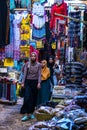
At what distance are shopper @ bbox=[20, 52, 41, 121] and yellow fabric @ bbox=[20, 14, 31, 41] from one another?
4.36m

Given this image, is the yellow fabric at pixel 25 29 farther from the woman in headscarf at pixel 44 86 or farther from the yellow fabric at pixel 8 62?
the woman in headscarf at pixel 44 86

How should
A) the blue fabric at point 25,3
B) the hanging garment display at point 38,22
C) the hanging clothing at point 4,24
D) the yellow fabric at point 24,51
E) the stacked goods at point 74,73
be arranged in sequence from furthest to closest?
1. the yellow fabric at point 24,51
2. the hanging garment display at point 38,22
3. the blue fabric at point 25,3
4. the stacked goods at point 74,73
5. the hanging clothing at point 4,24

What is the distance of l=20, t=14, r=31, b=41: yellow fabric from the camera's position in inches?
549

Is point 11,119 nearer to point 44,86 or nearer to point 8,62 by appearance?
point 44,86

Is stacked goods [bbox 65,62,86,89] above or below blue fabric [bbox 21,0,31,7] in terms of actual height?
below

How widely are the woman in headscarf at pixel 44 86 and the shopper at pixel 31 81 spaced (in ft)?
1.69

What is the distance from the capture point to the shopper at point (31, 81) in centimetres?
968

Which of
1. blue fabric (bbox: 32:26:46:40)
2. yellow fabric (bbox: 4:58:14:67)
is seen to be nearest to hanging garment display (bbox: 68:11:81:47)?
blue fabric (bbox: 32:26:46:40)

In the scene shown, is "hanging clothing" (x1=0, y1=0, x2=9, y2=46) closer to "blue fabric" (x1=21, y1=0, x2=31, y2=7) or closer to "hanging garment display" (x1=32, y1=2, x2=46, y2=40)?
"blue fabric" (x1=21, y1=0, x2=31, y2=7)

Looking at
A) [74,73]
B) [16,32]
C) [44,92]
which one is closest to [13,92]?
[44,92]

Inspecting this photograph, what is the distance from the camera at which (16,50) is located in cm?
1376

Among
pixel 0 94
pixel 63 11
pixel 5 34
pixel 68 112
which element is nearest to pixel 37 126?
pixel 68 112

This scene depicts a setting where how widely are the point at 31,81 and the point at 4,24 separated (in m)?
1.39

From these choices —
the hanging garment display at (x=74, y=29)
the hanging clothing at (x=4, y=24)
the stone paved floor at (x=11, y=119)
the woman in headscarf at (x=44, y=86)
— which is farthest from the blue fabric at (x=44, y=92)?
the hanging garment display at (x=74, y=29)
